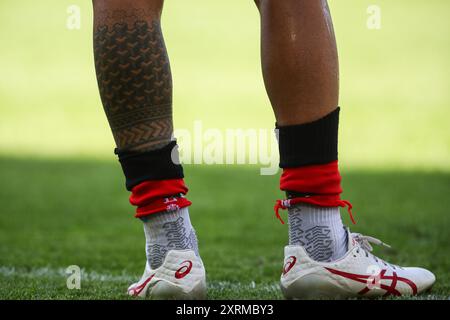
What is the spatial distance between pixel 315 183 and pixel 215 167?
4.07 m

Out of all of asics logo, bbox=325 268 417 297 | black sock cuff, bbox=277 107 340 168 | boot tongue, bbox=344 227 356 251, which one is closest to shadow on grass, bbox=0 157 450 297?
asics logo, bbox=325 268 417 297

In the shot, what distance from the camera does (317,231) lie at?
62.8 inches

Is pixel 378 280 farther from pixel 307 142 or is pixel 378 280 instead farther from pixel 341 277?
pixel 307 142

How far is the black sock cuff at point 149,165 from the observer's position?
5.08 ft

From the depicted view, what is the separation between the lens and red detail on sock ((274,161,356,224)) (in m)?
1.56

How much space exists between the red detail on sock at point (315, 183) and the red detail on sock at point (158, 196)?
225 mm

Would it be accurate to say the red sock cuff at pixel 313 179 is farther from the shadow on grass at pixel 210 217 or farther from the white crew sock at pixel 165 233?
the shadow on grass at pixel 210 217

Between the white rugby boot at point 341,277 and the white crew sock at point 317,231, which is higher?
the white crew sock at point 317,231

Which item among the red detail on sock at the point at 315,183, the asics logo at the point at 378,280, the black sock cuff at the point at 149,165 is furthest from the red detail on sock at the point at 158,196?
the asics logo at the point at 378,280

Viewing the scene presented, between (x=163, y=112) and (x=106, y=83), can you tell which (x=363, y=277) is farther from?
(x=106, y=83)

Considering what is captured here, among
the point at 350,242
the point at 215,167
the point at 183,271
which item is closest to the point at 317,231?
the point at 350,242

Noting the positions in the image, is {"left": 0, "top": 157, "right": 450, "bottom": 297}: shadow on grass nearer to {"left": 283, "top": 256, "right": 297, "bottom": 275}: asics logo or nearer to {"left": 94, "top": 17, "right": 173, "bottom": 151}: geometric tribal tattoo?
{"left": 283, "top": 256, "right": 297, "bottom": 275}: asics logo

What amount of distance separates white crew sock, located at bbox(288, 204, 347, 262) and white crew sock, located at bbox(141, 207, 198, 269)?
0.24 meters

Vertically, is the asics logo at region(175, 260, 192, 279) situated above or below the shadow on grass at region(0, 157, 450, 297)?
above
